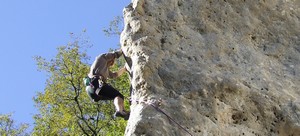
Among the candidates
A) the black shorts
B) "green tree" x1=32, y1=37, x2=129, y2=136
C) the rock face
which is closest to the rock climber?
the black shorts

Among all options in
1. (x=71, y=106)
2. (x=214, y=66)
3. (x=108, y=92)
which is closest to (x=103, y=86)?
(x=108, y=92)

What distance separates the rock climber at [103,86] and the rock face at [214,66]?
0.65m

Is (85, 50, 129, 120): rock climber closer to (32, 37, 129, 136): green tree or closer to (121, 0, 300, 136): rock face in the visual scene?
(121, 0, 300, 136): rock face

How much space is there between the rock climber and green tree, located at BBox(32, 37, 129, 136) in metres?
12.1

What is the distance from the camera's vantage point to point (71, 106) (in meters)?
25.7

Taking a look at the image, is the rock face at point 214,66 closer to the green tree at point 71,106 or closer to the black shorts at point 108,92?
the black shorts at point 108,92

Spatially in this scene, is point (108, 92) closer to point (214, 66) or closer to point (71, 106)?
point (214, 66)

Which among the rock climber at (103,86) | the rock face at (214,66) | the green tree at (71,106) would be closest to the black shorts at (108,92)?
the rock climber at (103,86)

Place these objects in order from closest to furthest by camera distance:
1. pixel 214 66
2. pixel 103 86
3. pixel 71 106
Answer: pixel 214 66
pixel 103 86
pixel 71 106

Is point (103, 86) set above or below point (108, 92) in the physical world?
above

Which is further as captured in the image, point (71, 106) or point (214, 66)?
point (71, 106)

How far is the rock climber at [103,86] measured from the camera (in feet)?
35.6

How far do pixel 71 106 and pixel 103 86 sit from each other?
1494 cm

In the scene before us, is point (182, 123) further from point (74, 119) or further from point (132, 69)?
point (74, 119)
